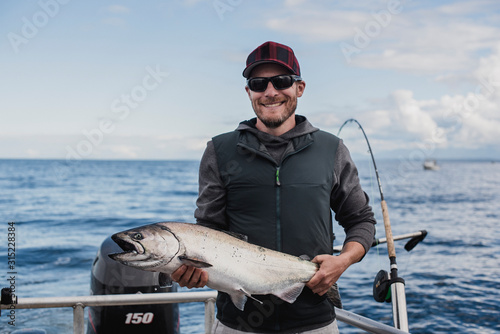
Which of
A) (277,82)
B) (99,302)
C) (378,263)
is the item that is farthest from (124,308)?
(378,263)

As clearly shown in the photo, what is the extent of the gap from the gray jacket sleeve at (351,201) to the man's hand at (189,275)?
0.90 meters

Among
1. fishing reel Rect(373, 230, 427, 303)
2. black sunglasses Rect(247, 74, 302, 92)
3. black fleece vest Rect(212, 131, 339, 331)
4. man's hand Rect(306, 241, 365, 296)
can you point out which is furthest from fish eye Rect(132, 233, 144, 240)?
fishing reel Rect(373, 230, 427, 303)

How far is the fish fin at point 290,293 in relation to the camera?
8.72 ft

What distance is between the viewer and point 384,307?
11250 mm

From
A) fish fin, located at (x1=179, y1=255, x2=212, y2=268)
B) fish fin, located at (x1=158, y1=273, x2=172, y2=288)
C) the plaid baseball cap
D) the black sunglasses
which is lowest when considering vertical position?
fish fin, located at (x1=158, y1=273, x2=172, y2=288)

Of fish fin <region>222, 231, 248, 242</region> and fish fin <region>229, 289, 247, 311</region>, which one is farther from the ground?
fish fin <region>222, 231, 248, 242</region>

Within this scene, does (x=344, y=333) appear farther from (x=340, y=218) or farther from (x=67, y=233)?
(x=67, y=233)

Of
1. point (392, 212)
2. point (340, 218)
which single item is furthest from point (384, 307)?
point (392, 212)

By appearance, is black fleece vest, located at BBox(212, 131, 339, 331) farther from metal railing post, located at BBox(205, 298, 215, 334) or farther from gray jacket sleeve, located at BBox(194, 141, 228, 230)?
metal railing post, located at BBox(205, 298, 215, 334)

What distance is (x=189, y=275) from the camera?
2467 millimetres

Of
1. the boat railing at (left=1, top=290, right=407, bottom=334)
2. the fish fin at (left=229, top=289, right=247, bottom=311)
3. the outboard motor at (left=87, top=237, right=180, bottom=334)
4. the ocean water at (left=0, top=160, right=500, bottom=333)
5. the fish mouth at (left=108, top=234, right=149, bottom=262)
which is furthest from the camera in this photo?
the ocean water at (left=0, top=160, right=500, bottom=333)

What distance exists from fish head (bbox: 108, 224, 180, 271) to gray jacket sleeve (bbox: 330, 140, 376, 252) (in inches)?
40.9

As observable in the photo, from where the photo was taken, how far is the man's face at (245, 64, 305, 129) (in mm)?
2838

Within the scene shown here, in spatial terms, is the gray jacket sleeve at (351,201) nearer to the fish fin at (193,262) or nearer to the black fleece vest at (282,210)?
the black fleece vest at (282,210)
